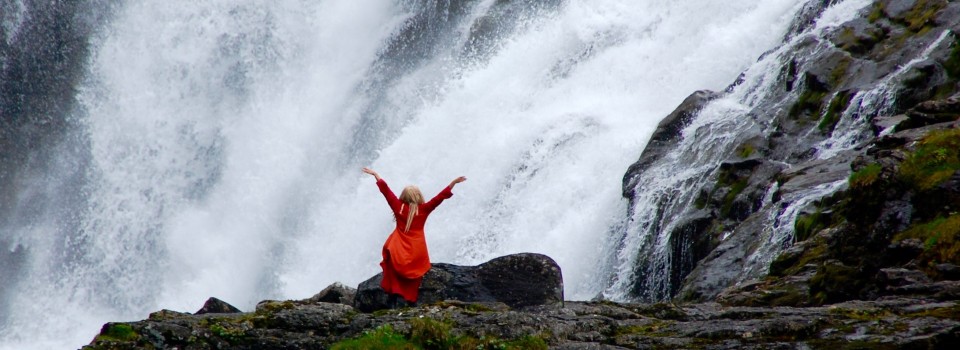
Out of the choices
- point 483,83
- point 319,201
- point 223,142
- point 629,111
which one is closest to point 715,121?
point 629,111

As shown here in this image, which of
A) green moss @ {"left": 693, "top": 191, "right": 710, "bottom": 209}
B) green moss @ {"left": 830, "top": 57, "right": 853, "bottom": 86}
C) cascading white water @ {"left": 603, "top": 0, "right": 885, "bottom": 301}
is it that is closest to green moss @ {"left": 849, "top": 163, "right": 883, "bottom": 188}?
cascading white water @ {"left": 603, "top": 0, "right": 885, "bottom": 301}

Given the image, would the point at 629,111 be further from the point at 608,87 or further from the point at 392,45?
the point at 392,45

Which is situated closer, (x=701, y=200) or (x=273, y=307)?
(x=273, y=307)

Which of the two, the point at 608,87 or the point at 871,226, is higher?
the point at 608,87

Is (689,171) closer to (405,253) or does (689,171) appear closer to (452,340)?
(405,253)

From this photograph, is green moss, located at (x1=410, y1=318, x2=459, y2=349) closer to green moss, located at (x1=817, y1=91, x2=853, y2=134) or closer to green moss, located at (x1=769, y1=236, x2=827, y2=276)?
green moss, located at (x1=769, y1=236, x2=827, y2=276)

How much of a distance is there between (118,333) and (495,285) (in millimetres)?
4110

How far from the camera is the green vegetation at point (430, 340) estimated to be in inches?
340

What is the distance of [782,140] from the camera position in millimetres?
18812

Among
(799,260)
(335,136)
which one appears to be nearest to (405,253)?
(799,260)

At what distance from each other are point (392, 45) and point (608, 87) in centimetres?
942

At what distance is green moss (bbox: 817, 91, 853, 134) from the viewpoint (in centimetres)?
1805

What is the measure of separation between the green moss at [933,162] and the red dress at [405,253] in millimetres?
4314

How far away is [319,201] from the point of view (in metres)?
30.7
